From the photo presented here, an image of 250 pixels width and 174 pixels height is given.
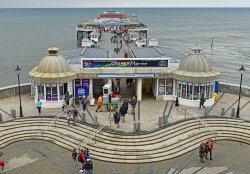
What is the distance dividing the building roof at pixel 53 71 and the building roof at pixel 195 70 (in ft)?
25.9

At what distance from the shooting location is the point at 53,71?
25125 millimetres

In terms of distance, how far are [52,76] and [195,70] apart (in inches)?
403

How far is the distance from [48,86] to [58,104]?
148cm

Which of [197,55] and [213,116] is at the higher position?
[197,55]

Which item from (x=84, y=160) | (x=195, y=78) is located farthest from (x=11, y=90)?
(x=195, y=78)

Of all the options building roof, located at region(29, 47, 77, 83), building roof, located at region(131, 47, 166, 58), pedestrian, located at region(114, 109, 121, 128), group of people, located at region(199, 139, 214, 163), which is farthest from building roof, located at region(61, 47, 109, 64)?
group of people, located at region(199, 139, 214, 163)

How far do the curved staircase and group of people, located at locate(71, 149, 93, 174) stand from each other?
4.78ft

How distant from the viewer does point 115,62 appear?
26531 millimetres

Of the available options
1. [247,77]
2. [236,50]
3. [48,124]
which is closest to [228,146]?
[48,124]

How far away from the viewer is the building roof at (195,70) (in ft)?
82.6

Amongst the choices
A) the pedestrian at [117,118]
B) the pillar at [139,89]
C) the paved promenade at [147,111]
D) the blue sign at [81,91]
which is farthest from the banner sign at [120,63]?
the pedestrian at [117,118]

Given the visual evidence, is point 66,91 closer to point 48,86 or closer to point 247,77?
point 48,86

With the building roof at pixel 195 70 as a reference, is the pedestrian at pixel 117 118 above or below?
below

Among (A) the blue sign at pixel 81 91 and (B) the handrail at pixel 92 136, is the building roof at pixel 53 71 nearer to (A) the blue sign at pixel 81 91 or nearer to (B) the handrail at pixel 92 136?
(A) the blue sign at pixel 81 91
